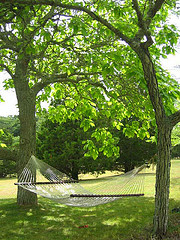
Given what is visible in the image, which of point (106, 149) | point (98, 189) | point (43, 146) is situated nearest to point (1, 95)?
point (106, 149)

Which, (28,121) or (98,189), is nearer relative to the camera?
(98,189)

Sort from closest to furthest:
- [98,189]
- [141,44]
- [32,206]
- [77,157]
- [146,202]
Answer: [141,44], [98,189], [32,206], [146,202], [77,157]

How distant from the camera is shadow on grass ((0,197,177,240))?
12.8ft

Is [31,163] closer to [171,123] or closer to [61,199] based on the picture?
[61,199]

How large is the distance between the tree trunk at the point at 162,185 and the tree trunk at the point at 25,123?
3.24m

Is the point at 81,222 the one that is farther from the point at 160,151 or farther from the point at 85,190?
the point at 160,151

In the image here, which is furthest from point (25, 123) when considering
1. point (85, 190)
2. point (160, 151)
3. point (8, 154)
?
point (160, 151)

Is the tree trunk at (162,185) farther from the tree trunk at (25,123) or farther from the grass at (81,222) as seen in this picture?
the tree trunk at (25,123)

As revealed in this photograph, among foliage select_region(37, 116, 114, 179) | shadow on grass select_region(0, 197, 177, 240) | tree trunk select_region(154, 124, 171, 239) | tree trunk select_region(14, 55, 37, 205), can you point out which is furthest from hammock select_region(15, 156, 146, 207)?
foliage select_region(37, 116, 114, 179)

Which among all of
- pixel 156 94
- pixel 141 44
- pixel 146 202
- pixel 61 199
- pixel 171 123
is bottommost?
pixel 146 202

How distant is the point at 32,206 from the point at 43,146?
24.2ft

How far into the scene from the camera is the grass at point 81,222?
3858mm

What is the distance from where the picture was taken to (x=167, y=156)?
11.1 ft

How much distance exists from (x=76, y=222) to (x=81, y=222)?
0.09 metres
